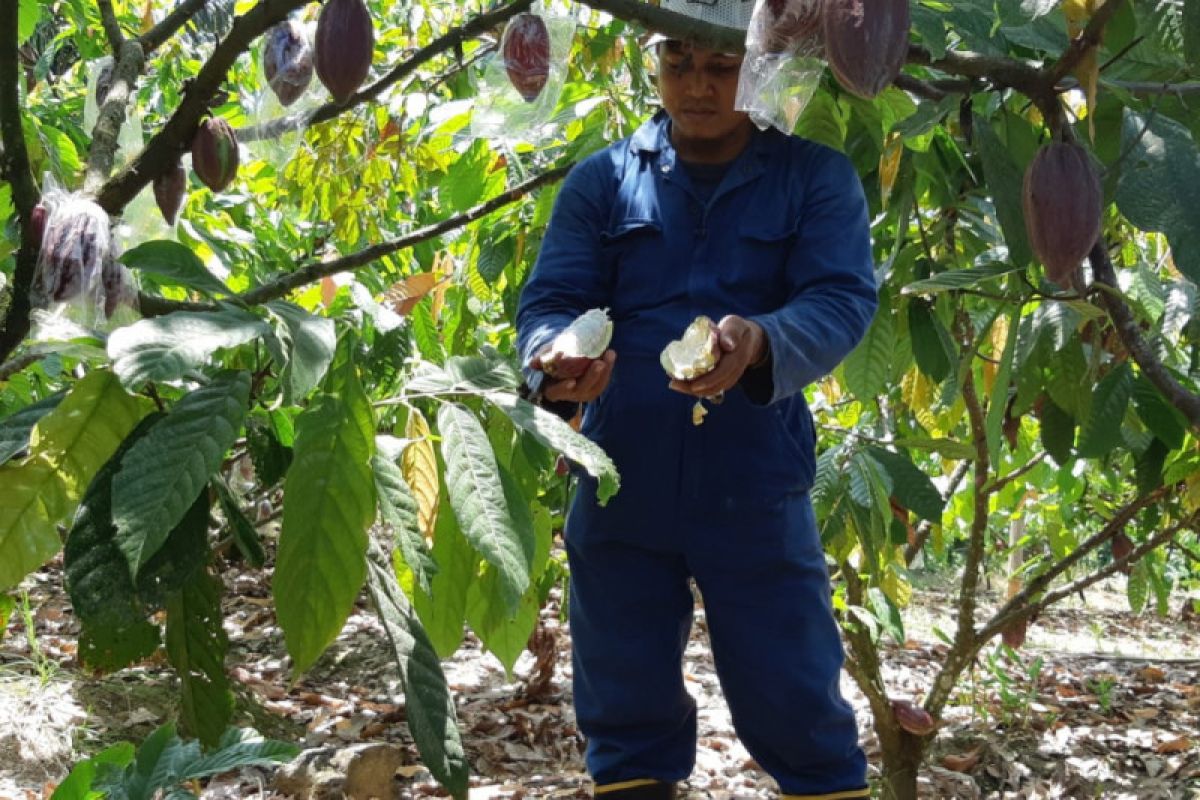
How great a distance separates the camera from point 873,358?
1937mm

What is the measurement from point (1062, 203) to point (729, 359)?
384mm

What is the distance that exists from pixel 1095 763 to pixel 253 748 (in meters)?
2.40

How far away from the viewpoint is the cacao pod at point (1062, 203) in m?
0.85

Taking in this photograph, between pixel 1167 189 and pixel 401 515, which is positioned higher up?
pixel 1167 189

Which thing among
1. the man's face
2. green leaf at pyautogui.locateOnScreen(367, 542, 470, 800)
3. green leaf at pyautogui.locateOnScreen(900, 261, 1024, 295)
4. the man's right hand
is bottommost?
green leaf at pyautogui.locateOnScreen(367, 542, 470, 800)

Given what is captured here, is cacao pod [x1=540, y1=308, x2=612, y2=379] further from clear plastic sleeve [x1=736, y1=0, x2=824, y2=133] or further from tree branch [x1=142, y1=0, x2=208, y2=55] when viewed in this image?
tree branch [x1=142, y1=0, x2=208, y2=55]

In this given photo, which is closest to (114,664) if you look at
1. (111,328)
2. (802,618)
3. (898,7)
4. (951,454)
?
(111,328)

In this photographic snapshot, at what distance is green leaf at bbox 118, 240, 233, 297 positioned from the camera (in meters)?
0.71

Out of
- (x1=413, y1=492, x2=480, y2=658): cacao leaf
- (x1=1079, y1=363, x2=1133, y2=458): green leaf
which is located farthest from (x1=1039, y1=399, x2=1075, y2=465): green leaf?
(x1=413, y1=492, x2=480, y2=658): cacao leaf

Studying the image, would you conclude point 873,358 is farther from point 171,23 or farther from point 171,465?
point 171,465

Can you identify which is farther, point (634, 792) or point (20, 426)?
point (634, 792)

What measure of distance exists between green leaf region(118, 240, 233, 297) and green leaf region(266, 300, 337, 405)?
0.04m

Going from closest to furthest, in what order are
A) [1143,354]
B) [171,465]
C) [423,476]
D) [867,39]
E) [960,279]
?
[171,465]
[867,39]
[1143,354]
[423,476]
[960,279]

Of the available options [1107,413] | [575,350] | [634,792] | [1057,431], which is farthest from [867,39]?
[1057,431]
